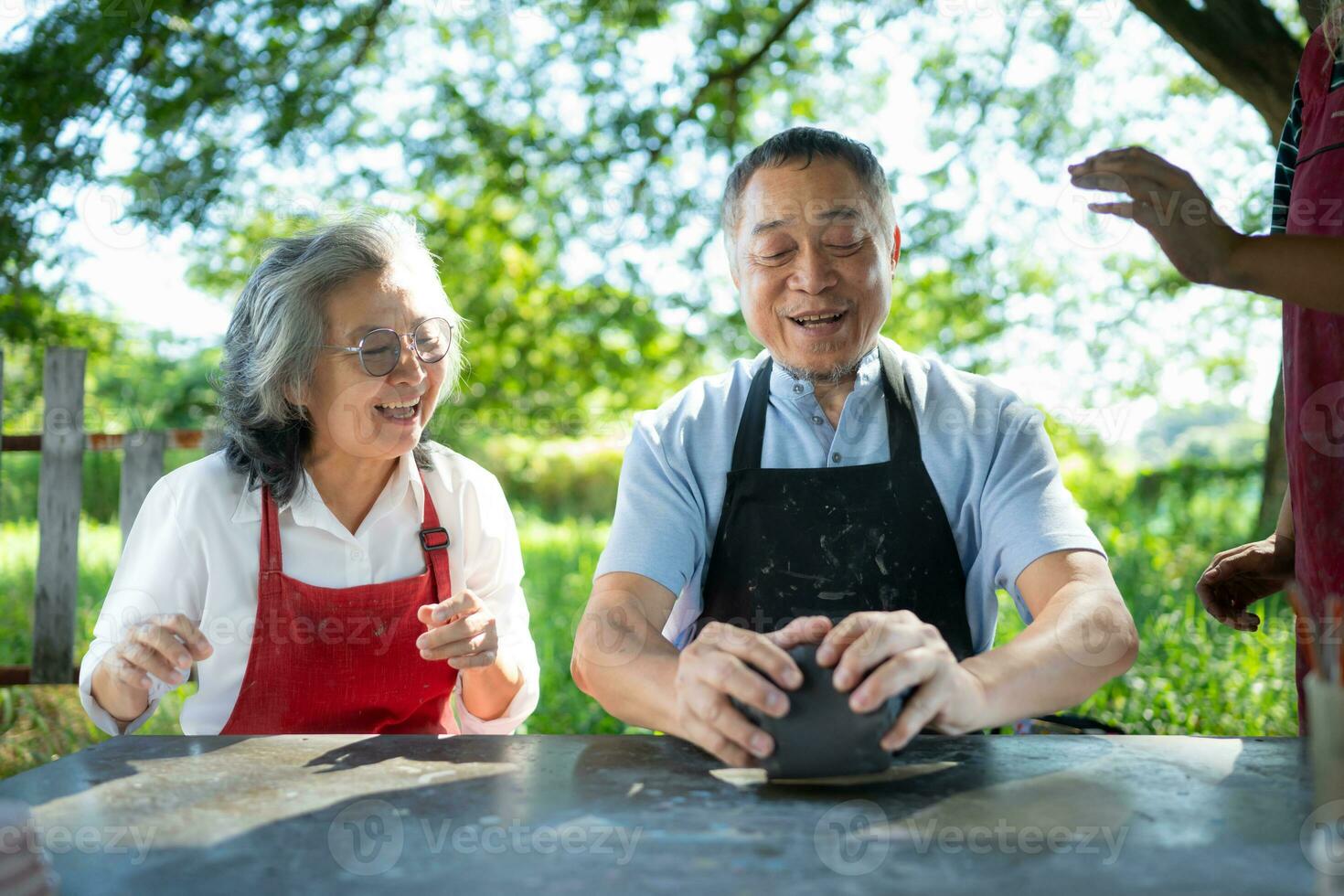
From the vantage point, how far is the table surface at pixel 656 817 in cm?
105

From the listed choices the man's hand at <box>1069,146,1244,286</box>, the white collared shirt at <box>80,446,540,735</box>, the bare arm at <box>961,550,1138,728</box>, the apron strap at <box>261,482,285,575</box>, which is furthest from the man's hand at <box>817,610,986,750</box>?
the apron strap at <box>261,482,285,575</box>

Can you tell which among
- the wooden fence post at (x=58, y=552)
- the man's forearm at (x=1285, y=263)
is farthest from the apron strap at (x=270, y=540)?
the wooden fence post at (x=58, y=552)

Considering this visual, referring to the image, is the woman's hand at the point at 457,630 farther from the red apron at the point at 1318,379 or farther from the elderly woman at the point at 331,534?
the red apron at the point at 1318,379

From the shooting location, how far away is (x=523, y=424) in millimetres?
7012

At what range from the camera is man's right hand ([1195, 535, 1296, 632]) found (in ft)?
6.72

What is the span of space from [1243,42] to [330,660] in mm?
3497

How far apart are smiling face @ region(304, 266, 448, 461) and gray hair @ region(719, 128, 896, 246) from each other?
73 cm

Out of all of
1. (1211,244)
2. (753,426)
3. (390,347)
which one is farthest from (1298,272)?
(390,347)

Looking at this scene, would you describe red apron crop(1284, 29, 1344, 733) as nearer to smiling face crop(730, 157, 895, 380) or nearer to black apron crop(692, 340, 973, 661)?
black apron crop(692, 340, 973, 661)

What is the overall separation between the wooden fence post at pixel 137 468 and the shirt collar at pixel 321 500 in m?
1.83

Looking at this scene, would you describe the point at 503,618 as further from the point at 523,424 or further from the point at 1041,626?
the point at 523,424

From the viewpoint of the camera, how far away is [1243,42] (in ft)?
11.8

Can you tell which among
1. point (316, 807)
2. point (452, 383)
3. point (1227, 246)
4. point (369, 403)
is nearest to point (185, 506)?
point (369, 403)

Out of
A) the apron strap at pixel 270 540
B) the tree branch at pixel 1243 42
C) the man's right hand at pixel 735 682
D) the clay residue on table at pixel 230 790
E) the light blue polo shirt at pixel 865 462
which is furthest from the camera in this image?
the tree branch at pixel 1243 42
